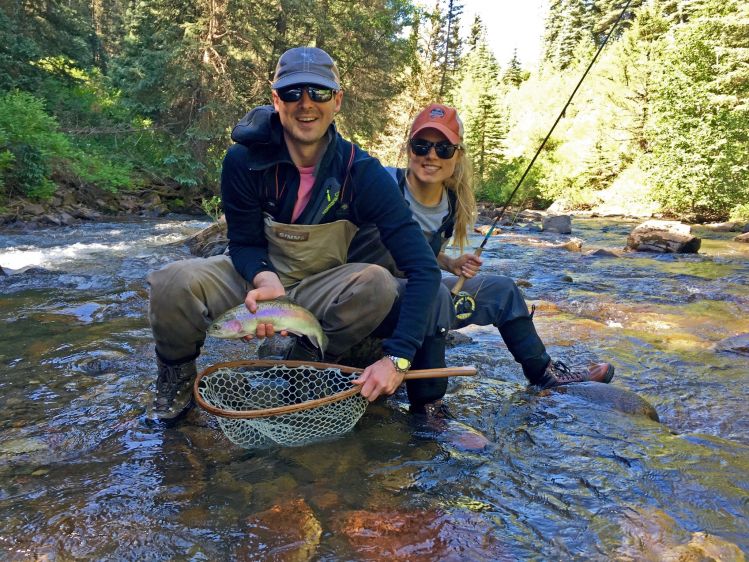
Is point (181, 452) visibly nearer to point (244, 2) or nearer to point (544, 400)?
point (544, 400)

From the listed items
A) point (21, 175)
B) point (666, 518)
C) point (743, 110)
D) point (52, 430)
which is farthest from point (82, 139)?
point (743, 110)

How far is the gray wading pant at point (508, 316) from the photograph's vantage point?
371cm

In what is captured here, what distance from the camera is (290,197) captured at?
120 inches

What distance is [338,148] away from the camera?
3.07m

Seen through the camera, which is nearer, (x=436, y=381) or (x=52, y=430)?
(x=52, y=430)

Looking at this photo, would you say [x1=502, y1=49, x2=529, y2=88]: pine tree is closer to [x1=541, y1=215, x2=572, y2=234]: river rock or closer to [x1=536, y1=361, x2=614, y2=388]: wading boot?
[x1=541, y1=215, x2=572, y2=234]: river rock

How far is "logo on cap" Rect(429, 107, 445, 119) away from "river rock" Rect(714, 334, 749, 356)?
3.45 metres

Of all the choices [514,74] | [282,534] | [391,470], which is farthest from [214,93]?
[514,74]

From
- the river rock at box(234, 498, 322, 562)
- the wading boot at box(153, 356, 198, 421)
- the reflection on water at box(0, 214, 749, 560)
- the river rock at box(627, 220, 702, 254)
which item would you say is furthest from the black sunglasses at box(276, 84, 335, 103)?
the river rock at box(627, 220, 702, 254)

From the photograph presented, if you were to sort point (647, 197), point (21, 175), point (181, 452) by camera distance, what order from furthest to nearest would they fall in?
point (647, 197) → point (21, 175) → point (181, 452)

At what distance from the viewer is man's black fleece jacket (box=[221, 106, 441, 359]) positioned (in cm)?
290

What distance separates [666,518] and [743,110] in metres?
23.6

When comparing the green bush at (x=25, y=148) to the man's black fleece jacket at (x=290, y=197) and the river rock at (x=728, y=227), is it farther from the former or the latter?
the river rock at (x=728, y=227)

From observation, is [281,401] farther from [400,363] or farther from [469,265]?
[469,265]
